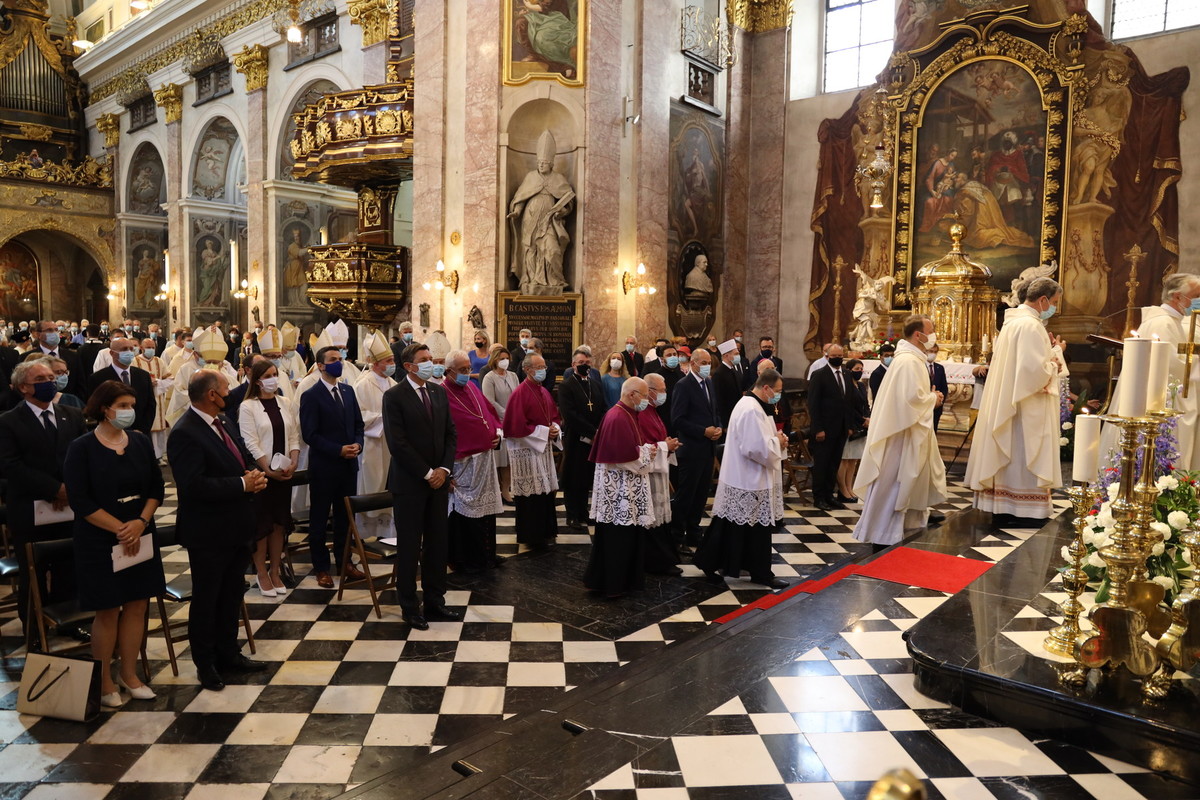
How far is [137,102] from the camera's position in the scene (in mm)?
26797

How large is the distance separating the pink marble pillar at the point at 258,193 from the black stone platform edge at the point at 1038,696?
19014mm

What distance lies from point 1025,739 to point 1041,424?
139 inches

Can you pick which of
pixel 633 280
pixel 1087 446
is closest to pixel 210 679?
pixel 1087 446

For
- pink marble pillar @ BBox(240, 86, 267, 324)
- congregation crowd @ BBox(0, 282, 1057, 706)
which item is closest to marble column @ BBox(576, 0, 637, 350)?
congregation crowd @ BBox(0, 282, 1057, 706)

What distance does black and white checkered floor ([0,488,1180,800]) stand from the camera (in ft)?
11.5

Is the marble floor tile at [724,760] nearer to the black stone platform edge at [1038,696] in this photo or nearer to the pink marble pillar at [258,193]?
the black stone platform edge at [1038,696]

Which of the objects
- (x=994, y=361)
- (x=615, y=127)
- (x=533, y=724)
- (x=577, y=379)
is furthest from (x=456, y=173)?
(x=533, y=724)

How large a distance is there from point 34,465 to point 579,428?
4.37 m

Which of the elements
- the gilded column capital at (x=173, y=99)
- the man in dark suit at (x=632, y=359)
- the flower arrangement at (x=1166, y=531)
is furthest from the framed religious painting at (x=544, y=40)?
the gilded column capital at (x=173, y=99)

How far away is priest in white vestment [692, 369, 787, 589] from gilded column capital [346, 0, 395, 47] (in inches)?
547

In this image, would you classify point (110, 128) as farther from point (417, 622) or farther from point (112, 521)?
point (112, 521)

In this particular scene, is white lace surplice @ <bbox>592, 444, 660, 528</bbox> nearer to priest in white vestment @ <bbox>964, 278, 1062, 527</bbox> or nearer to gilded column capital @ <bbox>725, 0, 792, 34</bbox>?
priest in white vestment @ <bbox>964, 278, 1062, 527</bbox>

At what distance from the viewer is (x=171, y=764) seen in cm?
389

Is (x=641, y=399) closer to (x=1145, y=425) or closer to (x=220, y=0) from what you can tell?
(x=1145, y=425)
